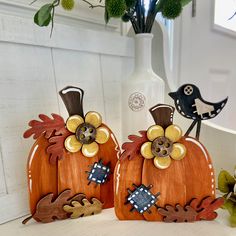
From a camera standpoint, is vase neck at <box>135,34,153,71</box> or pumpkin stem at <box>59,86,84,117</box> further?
vase neck at <box>135,34,153,71</box>

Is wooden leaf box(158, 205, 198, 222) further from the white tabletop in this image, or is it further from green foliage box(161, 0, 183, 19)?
green foliage box(161, 0, 183, 19)

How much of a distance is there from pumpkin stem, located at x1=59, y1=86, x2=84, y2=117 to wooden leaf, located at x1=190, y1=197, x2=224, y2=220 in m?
0.27

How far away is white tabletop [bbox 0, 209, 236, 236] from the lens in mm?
417

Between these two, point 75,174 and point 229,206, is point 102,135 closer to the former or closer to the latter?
point 75,174

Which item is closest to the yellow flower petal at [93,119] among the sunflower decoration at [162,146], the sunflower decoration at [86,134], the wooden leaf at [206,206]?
the sunflower decoration at [86,134]

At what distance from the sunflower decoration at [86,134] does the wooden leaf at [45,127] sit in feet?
0.06

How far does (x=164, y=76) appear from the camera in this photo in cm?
72

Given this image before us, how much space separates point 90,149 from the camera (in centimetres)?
48

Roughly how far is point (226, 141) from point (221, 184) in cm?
12

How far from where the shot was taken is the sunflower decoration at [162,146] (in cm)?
45

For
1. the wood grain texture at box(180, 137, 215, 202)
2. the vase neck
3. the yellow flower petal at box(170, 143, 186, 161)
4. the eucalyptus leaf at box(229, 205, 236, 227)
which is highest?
the vase neck

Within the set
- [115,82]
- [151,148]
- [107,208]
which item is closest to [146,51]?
[115,82]

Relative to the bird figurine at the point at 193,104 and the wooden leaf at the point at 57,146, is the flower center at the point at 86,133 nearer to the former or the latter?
the wooden leaf at the point at 57,146

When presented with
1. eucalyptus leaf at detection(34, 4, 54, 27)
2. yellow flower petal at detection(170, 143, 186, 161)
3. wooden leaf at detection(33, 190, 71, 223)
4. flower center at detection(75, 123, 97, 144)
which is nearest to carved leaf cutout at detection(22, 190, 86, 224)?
wooden leaf at detection(33, 190, 71, 223)
